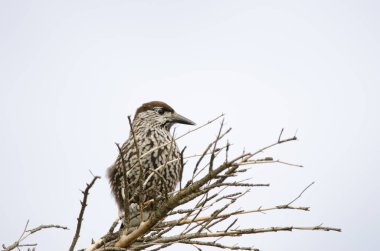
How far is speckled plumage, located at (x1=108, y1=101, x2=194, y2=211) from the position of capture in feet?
16.9

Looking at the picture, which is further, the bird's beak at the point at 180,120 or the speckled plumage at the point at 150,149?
the bird's beak at the point at 180,120

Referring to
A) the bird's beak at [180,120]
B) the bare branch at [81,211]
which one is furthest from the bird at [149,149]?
the bare branch at [81,211]

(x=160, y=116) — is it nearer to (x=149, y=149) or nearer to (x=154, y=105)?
(x=154, y=105)

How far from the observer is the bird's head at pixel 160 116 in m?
6.27

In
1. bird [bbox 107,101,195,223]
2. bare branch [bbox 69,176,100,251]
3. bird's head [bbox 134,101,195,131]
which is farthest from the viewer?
bird's head [bbox 134,101,195,131]

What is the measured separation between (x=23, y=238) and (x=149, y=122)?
122 inches

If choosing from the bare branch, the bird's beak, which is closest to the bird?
the bird's beak

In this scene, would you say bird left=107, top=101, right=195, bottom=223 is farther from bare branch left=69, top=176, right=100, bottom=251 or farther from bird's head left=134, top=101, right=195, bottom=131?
bare branch left=69, top=176, right=100, bottom=251

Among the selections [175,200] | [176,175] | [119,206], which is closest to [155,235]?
[175,200]

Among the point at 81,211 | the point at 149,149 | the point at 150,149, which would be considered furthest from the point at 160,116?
the point at 81,211

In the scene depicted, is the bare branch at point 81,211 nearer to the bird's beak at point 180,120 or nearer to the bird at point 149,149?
the bird at point 149,149

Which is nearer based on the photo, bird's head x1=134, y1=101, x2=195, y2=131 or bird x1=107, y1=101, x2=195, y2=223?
bird x1=107, y1=101, x2=195, y2=223

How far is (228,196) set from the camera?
287 centimetres

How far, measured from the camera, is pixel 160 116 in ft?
20.7
